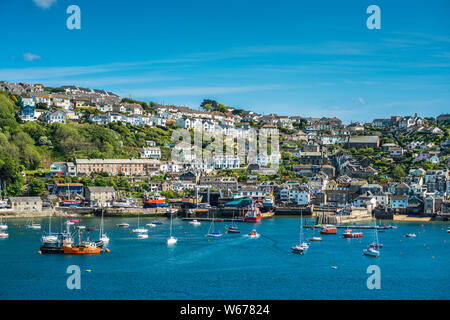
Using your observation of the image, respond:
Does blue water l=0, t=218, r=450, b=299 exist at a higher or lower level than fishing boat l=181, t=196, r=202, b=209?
lower

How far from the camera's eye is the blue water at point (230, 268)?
16844 millimetres

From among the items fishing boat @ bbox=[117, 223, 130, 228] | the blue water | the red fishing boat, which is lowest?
the blue water

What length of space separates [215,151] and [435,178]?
22.8 meters

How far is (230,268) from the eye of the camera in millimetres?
20266

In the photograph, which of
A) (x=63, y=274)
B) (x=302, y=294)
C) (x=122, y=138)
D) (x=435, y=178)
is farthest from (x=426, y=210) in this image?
(x=122, y=138)

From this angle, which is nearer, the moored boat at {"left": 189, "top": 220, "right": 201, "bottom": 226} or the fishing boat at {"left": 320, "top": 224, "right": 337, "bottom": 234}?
the fishing boat at {"left": 320, "top": 224, "right": 337, "bottom": 234}

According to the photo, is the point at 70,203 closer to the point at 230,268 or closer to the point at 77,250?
the point at 77,250

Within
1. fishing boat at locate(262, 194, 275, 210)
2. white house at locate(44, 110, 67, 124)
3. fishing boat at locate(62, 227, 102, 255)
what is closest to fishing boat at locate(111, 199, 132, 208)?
fishing boat at locate(262, 194, 275, 210)

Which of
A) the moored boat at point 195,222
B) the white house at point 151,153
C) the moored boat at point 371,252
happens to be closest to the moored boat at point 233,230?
the moored boat at point 195,222

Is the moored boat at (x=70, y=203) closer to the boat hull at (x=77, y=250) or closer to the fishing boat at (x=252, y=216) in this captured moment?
the fishing boat at (x=252, y=216)

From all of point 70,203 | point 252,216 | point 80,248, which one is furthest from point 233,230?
point 70,203

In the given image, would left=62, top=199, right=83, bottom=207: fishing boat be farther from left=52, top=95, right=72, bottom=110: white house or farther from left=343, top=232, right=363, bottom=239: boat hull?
left=52, top=95, right=72, bottom=110: white house

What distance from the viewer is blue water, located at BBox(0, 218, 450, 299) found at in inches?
663

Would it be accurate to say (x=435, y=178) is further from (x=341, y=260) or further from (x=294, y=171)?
(x=341, y=260)
